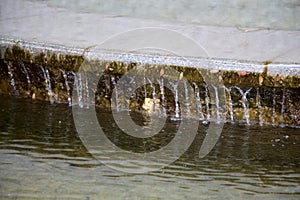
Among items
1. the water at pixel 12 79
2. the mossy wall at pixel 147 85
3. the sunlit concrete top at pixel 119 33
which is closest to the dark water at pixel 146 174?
the mossy wall at pixel 147 85

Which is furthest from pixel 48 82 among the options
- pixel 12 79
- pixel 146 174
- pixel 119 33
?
pixel 146 174

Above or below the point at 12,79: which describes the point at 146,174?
below

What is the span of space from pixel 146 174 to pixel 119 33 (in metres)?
2.03

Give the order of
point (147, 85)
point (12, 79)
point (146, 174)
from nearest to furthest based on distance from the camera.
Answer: point (146, 174) < point (147, 85) < point (12, 79)

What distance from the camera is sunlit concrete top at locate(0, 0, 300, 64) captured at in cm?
507

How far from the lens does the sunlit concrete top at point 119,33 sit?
5066 mm

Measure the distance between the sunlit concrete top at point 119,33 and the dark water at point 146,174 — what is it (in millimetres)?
609

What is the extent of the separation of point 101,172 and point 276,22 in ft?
9.40

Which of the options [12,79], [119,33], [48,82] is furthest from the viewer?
[119,33]

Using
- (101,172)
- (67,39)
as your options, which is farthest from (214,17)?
(101,172)

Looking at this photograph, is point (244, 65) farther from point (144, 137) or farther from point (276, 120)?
point (144, 137)

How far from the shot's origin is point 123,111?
5.02 meters

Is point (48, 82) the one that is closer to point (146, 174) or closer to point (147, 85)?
point (147, 85)

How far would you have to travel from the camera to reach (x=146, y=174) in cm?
386
